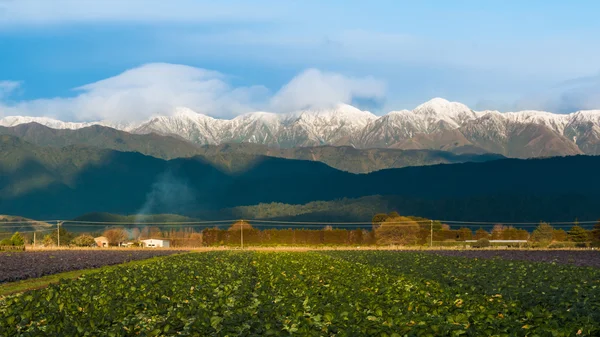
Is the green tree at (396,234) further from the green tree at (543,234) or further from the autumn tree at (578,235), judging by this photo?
the autumn tree at (578,235)

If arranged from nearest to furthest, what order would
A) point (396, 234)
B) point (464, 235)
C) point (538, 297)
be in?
point (538, 297) → point (396, 234) → point (464, 235)

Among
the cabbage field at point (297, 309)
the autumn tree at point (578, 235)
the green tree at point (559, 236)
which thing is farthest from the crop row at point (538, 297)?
the green tree at point (559, 236)

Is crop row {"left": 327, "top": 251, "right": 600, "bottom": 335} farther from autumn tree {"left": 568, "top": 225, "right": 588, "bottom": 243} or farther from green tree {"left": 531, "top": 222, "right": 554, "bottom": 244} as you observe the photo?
green tree {"left": 531, "top": 222, "right": 554, "bottom": 244}

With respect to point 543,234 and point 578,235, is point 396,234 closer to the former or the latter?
point 543,234

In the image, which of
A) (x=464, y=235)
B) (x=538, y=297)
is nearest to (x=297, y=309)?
(x=538, y=297)

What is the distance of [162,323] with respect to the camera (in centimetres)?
1549

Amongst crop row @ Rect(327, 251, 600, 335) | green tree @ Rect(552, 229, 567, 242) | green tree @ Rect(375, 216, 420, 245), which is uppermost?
crop row @ Rect(327, 251, 600, 335)

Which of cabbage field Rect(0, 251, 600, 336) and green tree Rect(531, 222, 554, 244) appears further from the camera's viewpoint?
green tree Rect(531, 222, 554, 244)

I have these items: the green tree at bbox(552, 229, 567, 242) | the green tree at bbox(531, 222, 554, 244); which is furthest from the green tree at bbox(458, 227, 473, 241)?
the green tree at bbox(552, 229, 567, 242)

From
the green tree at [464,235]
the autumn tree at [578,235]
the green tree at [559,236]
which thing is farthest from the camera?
the green tree at [464,235]

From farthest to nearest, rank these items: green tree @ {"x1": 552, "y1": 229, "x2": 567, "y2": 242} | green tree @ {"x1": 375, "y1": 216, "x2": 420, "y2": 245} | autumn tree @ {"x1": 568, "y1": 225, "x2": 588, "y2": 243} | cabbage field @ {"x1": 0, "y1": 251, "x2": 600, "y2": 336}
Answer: green tree @ {"x1": 552, "y1": 229, "x2": 567, "y2": 242}, green tree @ {"x1": 375, "y1": 216, "x2": 420, "y2": 245}, autumn tree @ {"x1": 568, "y1": 225, "x2": 588, "y2": 243}, cabbage field @ {"x1": 0, "y1": 251, "x2": 600, "y2": 336}

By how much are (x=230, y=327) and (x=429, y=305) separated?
6.43 metres

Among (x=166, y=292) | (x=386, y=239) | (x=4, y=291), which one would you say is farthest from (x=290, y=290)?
(x=386, y=239)

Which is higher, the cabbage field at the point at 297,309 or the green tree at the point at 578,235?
the cabbage field at the point at 297,309
